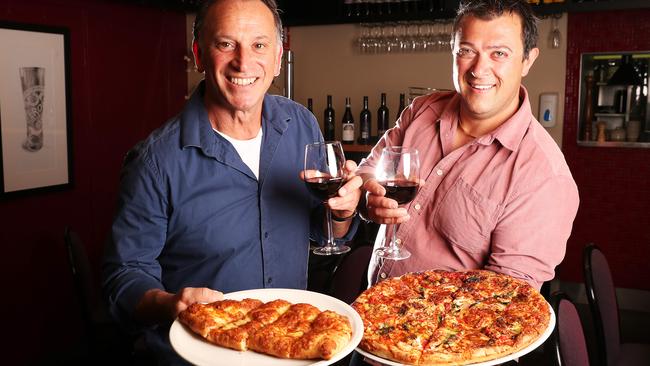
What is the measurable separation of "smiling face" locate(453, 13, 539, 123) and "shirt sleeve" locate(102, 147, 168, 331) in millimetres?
988

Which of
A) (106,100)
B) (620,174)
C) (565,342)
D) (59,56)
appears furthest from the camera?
(620,174)

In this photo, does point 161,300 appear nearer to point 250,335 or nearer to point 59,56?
point 250,335

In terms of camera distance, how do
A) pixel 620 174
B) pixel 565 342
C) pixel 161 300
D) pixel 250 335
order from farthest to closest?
1. pixel 620 174
2. pixel 565 342
3. pixel 161 300
4. pixel 250 335

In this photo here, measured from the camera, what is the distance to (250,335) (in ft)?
3.90

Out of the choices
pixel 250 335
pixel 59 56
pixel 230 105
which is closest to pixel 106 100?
pixel 59 56

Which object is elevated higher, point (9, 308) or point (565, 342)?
point (565, 342)

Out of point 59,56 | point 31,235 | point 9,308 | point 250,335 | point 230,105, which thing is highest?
point 59,56

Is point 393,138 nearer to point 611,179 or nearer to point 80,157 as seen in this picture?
point 80,157

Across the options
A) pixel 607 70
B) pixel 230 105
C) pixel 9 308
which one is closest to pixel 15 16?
pixel 9 308

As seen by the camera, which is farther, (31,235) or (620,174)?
(620,174)

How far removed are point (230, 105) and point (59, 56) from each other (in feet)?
9.27

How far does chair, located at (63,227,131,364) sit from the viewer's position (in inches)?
121

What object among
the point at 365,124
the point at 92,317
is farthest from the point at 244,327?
the point at 365,124

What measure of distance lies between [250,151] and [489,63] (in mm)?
780
